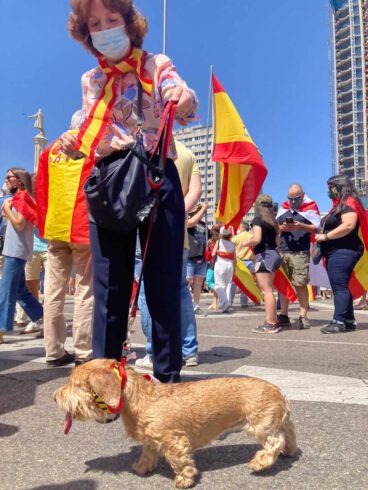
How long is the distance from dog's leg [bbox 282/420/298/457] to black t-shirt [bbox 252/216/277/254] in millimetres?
4375

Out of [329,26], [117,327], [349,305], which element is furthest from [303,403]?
[329,26]

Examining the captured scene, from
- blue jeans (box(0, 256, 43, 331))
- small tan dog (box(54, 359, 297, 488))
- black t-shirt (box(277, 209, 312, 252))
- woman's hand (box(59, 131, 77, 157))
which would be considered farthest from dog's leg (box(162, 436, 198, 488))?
black t-shirt (box(277, 209, 312, 252))

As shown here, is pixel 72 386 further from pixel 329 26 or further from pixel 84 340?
pixel 329 26

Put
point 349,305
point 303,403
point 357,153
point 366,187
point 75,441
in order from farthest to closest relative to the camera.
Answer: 1. point 357,153
2. point 366,187
3. point 349,305
4. point 303,403
5. point 75,441

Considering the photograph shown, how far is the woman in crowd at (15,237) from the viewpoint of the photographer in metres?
5.26

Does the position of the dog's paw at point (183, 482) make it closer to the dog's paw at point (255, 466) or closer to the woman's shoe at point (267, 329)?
the dog's paw at point (255, 466)

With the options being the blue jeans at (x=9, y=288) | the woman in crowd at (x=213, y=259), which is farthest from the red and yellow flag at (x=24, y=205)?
the woman in crowd at (x=213, y=259)

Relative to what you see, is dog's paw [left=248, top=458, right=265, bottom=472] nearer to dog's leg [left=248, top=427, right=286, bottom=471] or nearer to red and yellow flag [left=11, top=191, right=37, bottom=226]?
dog's leg [left=248, top=427, right=286, bottom=471]

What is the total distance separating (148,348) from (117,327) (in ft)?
5.04

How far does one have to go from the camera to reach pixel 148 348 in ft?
11.9

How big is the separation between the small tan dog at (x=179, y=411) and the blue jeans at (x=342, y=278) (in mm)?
4255

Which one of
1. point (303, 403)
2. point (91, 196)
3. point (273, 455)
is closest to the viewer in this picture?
point (273, 455)

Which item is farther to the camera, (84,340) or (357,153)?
(357,153)

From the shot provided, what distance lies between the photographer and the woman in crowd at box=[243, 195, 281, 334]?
580 cm
